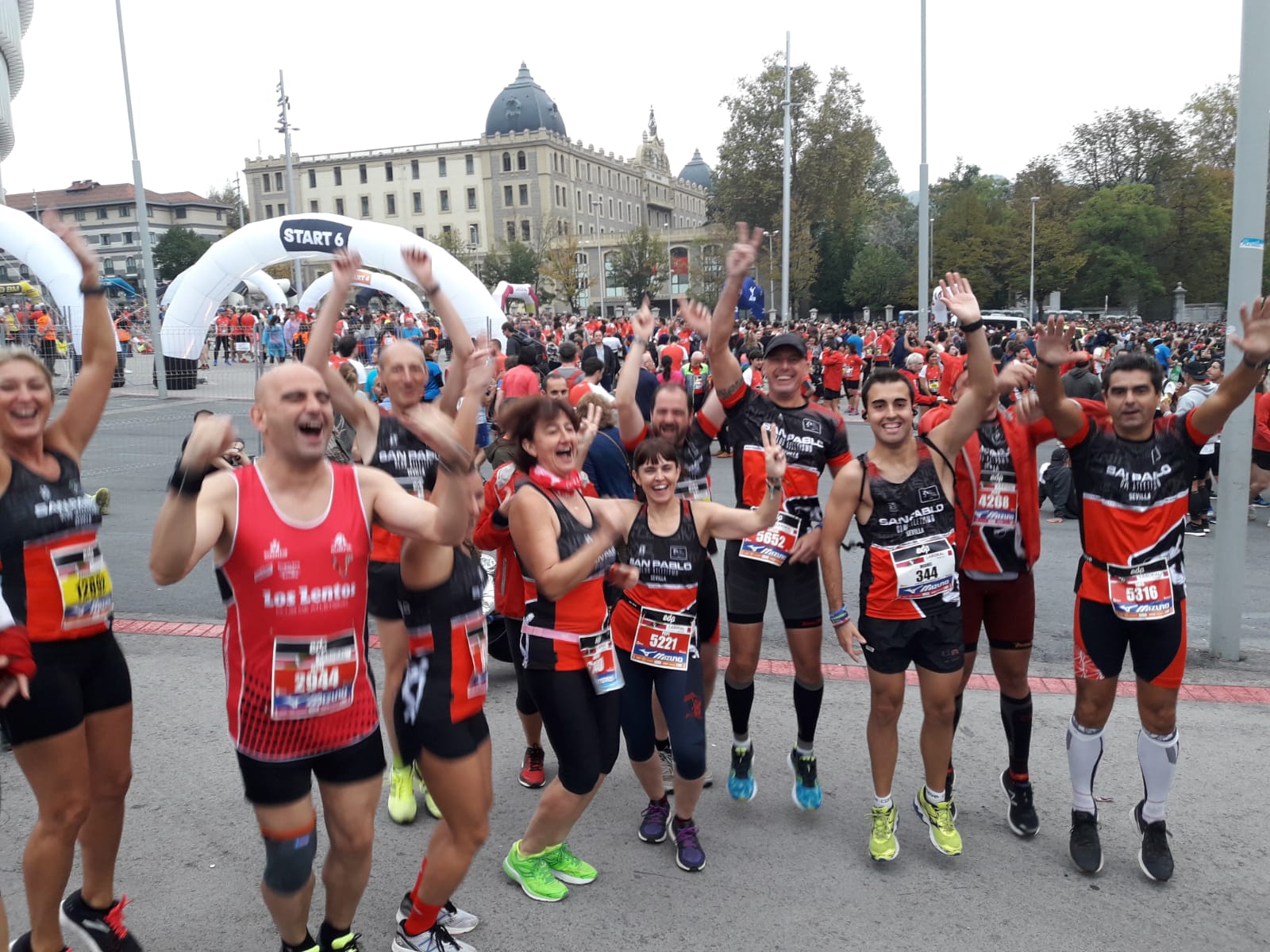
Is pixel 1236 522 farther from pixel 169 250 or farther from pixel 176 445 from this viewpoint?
pixel 169 250

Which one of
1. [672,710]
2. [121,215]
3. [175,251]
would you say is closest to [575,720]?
[672,710]

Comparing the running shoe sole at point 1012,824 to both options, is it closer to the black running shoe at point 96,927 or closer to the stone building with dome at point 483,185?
the black running shoe at point 96,927

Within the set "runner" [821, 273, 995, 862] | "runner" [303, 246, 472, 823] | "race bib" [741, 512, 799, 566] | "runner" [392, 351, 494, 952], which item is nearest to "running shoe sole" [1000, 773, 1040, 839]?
"runner" [821, 273, 995, 862]

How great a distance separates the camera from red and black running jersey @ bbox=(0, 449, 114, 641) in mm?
2893

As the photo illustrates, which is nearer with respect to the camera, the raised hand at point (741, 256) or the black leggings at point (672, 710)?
the black leggings at point (672, 710)

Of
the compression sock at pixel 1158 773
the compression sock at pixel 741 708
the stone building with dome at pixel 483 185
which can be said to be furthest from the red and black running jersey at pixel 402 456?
the stone building with dome at pixel 483 185

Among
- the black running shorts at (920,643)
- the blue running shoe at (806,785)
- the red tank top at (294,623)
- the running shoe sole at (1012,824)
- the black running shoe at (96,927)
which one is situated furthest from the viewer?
the blue running shoe at (806,785)

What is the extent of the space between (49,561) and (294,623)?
96 centimetres

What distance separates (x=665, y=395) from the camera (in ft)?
14.3

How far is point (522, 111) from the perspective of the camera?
343 ft

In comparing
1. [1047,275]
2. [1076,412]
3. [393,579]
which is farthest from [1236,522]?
[1047,275]

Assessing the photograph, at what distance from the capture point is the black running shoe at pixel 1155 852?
11.7 feet

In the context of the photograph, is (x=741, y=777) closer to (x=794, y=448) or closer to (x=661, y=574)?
(x=661, y=574)

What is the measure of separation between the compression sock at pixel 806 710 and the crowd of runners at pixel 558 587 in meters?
0.01
